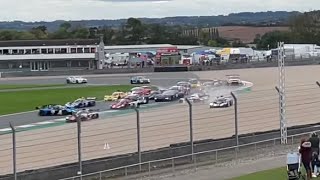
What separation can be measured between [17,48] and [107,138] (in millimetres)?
89461

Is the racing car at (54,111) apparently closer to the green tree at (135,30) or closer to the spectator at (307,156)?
the spectator at (307,156)

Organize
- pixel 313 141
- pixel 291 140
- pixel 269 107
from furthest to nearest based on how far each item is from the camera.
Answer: pixel 269 107, pixel 291 140, pixel 313 141

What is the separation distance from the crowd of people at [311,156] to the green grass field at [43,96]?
33.6 m

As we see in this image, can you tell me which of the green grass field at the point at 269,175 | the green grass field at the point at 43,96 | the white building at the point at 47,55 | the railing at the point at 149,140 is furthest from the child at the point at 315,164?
the white building at the point at 47,55

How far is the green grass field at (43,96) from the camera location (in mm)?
52481

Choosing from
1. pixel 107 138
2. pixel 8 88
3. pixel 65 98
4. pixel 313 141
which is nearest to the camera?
pixel 313 141

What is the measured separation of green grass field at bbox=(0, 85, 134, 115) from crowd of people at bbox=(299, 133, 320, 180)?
3362cm

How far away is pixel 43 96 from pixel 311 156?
4765cm

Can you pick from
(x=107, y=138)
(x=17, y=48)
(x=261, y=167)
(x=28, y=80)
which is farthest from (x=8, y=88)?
(x=261, y=167)

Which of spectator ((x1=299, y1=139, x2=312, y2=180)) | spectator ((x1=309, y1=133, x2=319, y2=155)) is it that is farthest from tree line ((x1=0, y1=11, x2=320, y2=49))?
spectator ((x1=299, y1=139, x2=312, y2=180))

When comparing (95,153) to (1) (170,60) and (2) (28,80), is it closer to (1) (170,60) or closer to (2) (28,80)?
(2) (28,80)

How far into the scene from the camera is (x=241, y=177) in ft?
55.8

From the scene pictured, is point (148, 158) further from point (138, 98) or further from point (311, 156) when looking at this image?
point (138, 98)

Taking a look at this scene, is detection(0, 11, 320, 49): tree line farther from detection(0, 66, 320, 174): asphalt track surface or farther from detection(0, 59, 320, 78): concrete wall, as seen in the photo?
detection(0, 66, 320, 174): asphalt track surface
